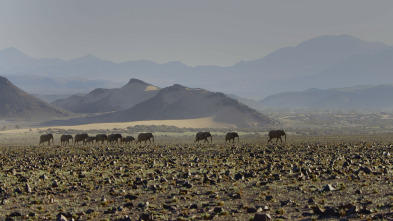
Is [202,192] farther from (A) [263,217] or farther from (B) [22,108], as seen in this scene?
(B) [22,108]

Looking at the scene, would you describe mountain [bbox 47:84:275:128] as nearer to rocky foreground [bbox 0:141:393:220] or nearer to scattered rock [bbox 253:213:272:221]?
rocky foreground [bbox 0:141:393:220]

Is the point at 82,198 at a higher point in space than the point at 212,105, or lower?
lower

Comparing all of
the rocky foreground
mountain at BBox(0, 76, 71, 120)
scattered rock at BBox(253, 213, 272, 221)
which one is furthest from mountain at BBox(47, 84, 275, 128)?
scattered rock at BBox(253, 213, 272, 221)

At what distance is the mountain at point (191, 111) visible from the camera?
158875 mm

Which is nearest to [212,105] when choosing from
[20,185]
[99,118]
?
[99,118]

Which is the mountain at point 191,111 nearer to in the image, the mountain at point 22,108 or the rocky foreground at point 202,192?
the mountain at point 22,108

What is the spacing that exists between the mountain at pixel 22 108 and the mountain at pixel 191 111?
2035 centimetres

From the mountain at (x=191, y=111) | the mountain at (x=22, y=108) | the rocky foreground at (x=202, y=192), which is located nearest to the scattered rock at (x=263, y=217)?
the rocky foreground at (x=202, y=192)

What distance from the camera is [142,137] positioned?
60125 millimetres

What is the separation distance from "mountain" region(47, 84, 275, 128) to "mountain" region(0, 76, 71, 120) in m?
20.3

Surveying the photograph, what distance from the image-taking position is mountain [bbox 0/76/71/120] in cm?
17950

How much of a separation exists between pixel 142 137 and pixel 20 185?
3909cm

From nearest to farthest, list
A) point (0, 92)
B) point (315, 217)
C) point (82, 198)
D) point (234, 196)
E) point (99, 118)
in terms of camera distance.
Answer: point (315, 217)
point (234, 196)
point (82, 198)
point (99, 118)
point (0, 92)

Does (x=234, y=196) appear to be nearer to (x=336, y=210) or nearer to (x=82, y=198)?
(x=336, y=210)
